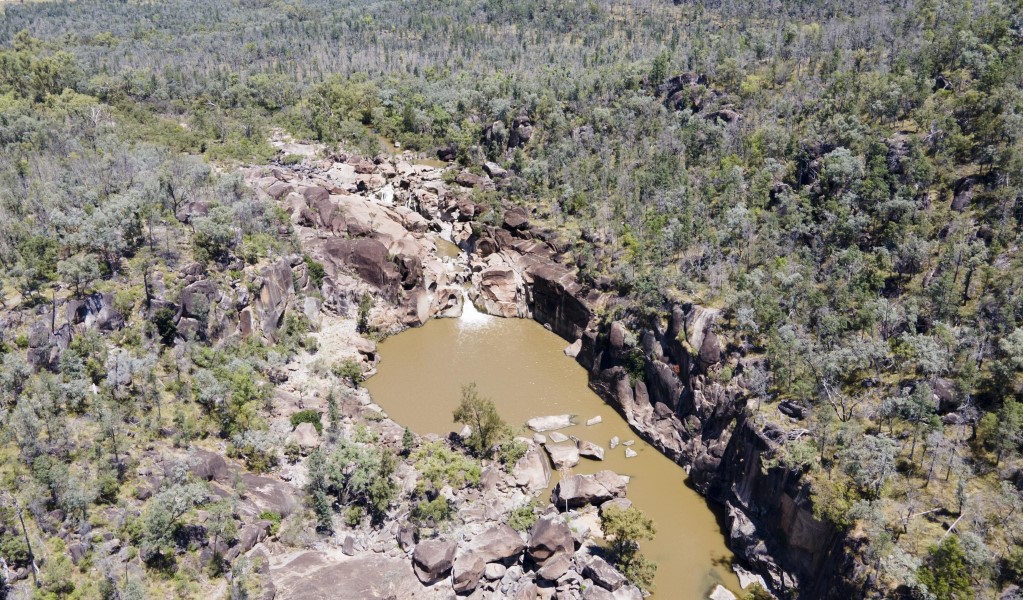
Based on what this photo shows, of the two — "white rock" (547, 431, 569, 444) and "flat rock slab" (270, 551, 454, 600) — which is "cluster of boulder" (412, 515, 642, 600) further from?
"white rock" (547, 431, 569, 444)

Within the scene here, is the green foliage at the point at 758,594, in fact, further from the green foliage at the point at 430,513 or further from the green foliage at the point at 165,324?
the green foliage at the point at 165,324

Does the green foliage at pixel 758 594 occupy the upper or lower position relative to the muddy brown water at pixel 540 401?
upper

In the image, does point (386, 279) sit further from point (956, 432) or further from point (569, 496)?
point (956, 432)

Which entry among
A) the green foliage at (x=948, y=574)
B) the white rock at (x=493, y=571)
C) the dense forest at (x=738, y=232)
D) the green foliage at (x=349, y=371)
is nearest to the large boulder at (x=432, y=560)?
the white rock at (x=493, y=571)

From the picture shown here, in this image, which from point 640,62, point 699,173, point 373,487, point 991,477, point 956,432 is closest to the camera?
point 991,477

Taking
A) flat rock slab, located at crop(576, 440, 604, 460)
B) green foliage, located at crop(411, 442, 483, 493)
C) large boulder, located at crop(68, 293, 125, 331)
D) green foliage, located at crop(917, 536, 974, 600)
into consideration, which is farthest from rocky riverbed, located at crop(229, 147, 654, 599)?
green foliage, located at crop(917, 536, 974, 600)

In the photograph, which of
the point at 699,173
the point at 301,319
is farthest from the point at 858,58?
the point at 301,319
